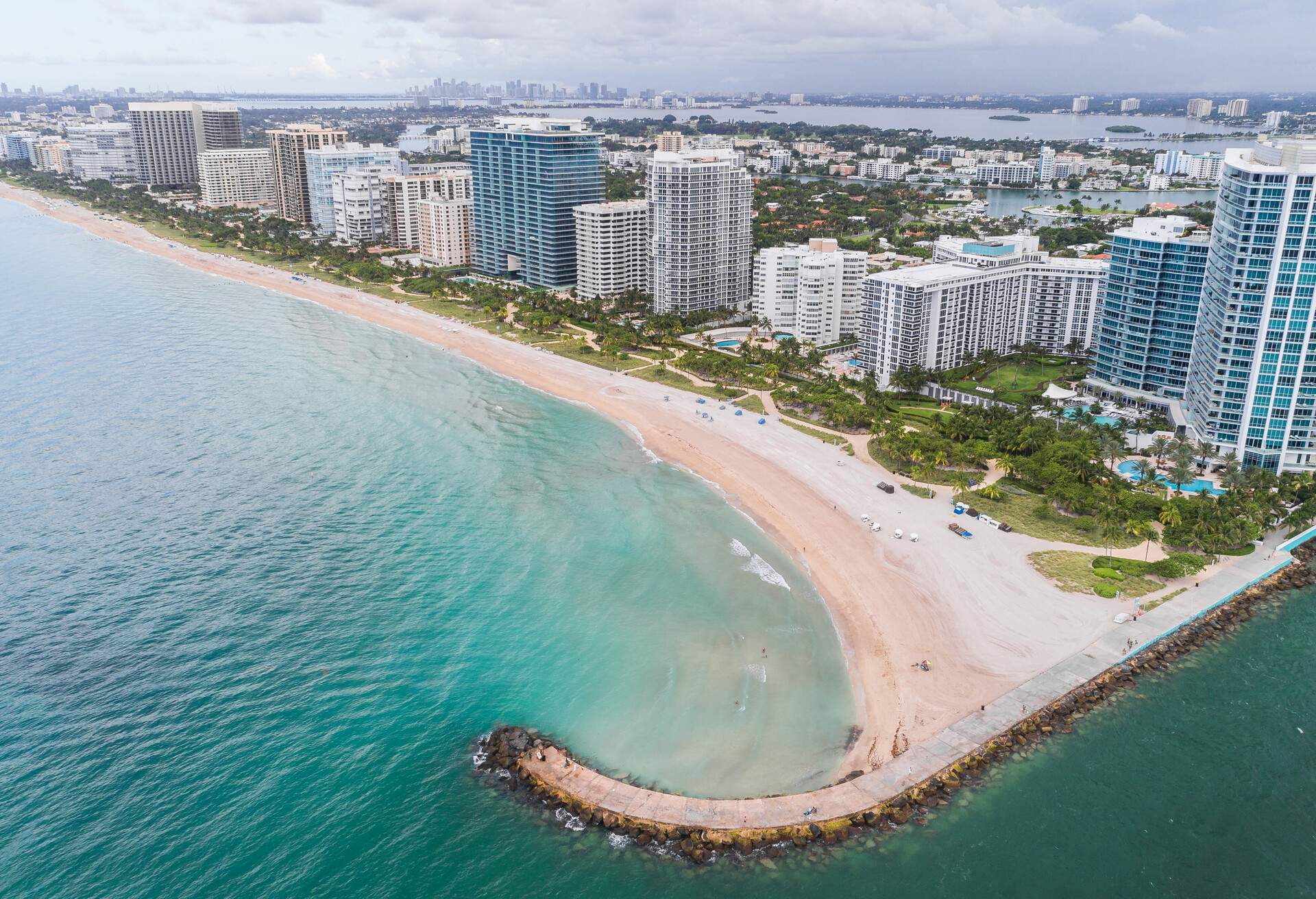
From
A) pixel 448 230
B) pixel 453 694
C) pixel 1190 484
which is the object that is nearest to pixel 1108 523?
pixel 1190 484

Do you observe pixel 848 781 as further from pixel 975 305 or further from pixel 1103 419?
pixel 975 305

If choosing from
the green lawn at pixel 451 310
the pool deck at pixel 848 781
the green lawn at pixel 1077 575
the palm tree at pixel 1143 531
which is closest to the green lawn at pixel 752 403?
the green lawn at pixel 1077 575

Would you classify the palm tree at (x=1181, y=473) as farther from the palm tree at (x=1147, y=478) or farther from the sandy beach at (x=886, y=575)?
the sandy beach at (x=886, y=575)

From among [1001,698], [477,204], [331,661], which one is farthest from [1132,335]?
[477,204]

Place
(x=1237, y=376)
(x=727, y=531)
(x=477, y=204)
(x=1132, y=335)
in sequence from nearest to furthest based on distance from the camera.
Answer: (x=727, y=531), (x=1237, y=376), (x=1132, y=335), (x=477, y=204)

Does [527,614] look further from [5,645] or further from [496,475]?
[5,645]

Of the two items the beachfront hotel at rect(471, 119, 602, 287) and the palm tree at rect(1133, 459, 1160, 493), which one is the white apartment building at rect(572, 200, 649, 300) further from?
the palm tree at rect(1133, 459, 1160, 493)

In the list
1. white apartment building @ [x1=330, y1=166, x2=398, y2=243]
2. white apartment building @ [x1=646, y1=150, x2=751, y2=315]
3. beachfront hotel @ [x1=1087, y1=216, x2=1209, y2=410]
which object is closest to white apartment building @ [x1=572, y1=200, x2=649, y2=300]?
white apartment building @ [x1=646, y1=150, x2=751, y2=315]
